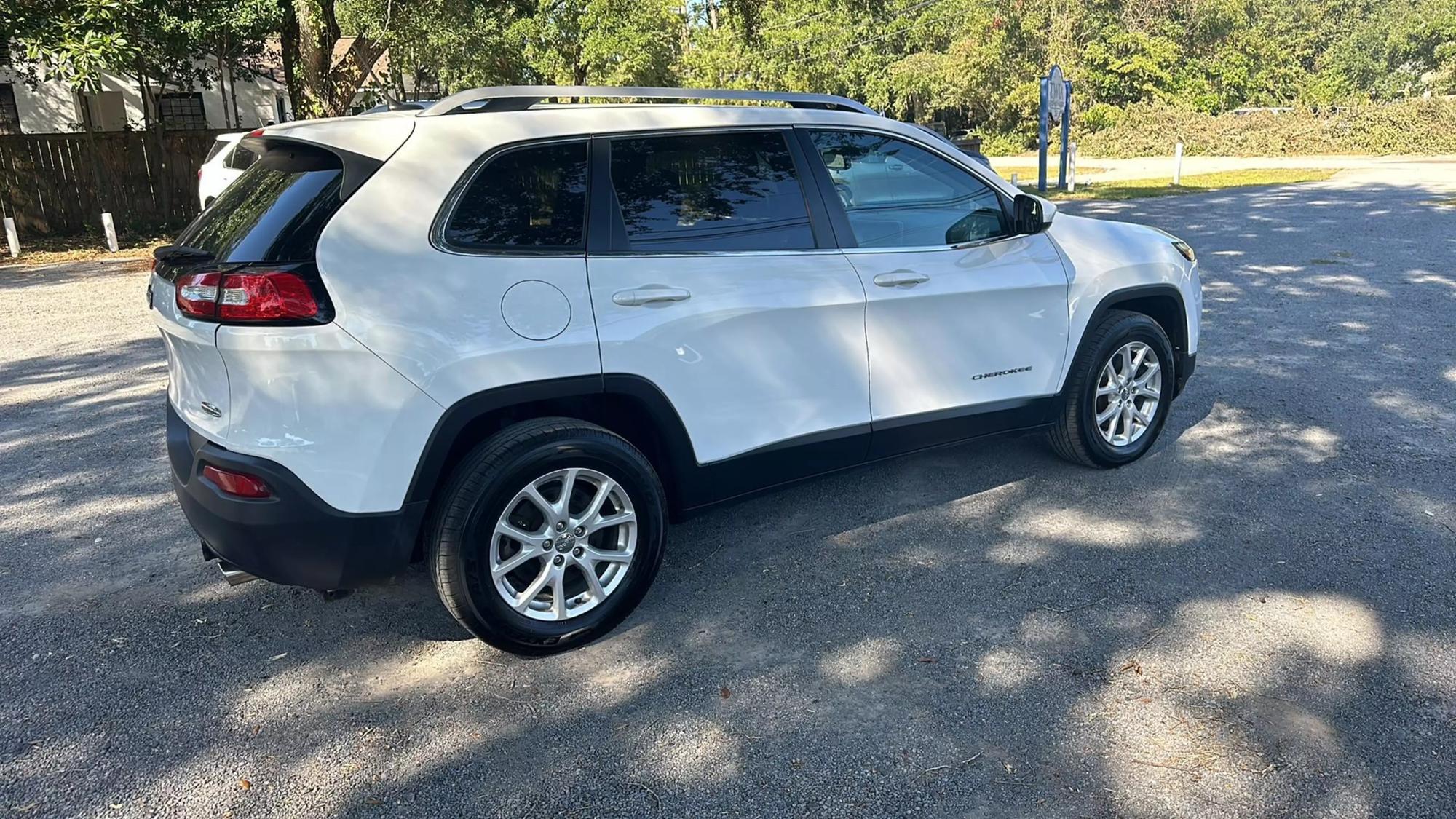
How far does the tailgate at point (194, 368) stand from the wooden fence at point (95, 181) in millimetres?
17328

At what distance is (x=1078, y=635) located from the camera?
11.5 ft

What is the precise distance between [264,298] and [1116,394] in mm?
3741

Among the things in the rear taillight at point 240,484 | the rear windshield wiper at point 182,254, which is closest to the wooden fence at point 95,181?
the rear windshield wiper at point 182,254

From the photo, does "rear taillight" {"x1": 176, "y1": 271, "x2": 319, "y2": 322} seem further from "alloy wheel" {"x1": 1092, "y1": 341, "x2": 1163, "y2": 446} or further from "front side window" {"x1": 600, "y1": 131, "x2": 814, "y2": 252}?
"alloy wheel" {"x1": 1092, "y1": 341, "x2": 1163, "y2": 446}

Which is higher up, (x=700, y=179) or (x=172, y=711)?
(x=700, y=179)

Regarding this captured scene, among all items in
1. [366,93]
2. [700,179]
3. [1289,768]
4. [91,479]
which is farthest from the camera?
[366,93]

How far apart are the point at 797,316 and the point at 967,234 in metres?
1.04

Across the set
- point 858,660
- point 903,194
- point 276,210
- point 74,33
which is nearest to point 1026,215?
point 903,194

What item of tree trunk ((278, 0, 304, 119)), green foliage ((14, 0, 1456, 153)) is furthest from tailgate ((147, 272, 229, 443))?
tree trunk ((278, 0, 304, 119))

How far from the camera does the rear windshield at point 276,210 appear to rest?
3.10 metres

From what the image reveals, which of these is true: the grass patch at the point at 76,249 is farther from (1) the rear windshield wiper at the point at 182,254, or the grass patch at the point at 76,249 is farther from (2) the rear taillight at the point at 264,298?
(2) the rear taillight at the point at 264,298

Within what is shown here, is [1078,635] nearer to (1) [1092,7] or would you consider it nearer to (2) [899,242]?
(2) [899,242]

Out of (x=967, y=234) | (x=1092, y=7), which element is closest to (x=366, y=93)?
(x=967, y=234)

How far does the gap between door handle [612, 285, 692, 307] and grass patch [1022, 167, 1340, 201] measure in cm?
1720
